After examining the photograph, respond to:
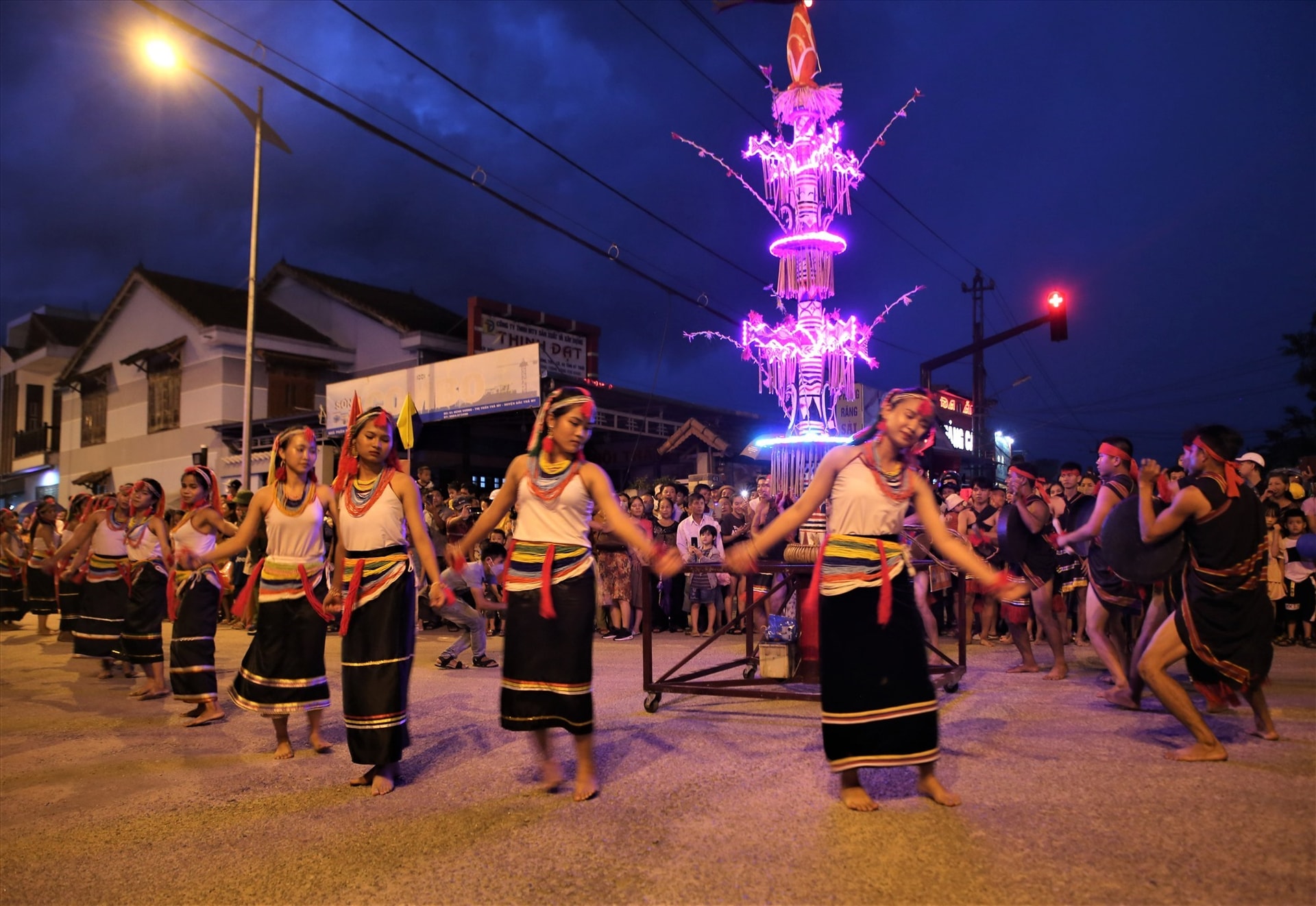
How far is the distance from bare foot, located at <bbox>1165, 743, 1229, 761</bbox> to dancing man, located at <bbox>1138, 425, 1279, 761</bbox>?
10cm

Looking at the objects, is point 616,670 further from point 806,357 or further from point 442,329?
point 442,329

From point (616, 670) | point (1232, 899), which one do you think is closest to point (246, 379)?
point (616, 670)

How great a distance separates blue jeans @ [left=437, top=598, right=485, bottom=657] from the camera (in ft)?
31.1

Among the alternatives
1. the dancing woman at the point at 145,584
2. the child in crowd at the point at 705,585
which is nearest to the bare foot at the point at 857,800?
the dancing woman at the point at 145,584

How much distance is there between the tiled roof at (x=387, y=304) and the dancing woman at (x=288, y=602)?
22.5 m

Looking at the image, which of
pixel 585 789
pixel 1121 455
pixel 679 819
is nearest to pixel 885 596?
pixel 679 819

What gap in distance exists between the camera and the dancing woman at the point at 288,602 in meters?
5.83

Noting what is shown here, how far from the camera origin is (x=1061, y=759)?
5.23 meters

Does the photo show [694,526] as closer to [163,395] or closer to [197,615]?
[197,615]

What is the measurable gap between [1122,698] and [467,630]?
633 centimetres

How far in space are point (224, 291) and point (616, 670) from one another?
97.2 ft

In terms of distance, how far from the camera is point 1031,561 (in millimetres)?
8555

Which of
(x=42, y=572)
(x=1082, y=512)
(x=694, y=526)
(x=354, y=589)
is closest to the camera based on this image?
(x=354, y=589)

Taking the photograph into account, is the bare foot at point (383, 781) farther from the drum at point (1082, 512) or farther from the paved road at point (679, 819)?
the drum at point (1082, 512)
